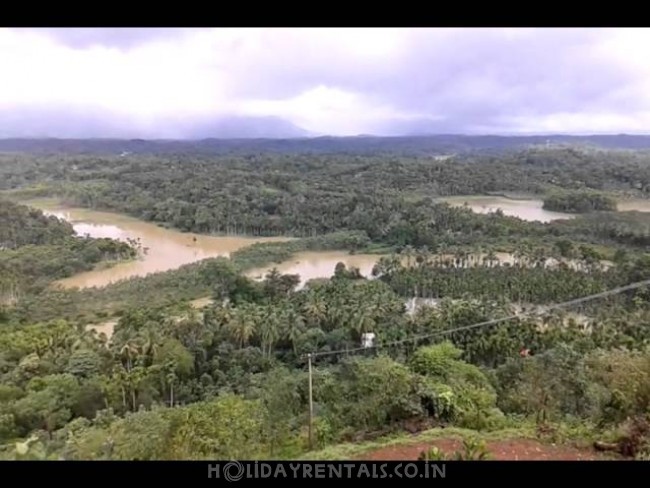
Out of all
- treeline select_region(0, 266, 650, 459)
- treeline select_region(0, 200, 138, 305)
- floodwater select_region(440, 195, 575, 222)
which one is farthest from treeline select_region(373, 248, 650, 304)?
treeline select_region(0, 200, 138, 305)

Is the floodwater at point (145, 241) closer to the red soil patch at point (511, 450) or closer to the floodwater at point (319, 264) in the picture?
the floodwater at point (319, 264)

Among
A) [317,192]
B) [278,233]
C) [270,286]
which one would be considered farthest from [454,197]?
[270,286]

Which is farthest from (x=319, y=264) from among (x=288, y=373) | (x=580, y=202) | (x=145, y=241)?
(x=580, y=202)

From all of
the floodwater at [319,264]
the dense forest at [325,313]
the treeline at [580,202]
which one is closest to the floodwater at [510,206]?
the treeline at [580,202]

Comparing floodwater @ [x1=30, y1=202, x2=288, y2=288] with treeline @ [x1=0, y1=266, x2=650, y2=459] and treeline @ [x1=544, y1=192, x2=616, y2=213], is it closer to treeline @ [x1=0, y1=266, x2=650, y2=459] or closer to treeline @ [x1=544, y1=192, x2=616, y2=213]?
treeline @ [x1=0, y1=266, x2=650, y2=459]

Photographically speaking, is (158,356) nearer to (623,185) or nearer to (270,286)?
(270,286)

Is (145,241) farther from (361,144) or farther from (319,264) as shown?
(361,144)
